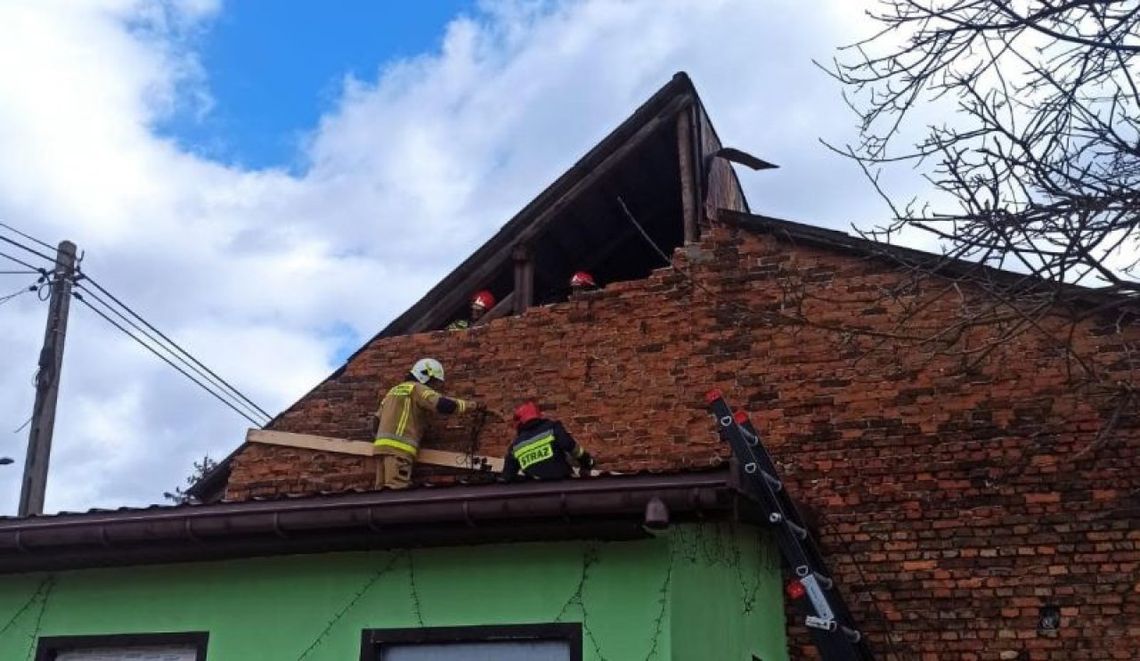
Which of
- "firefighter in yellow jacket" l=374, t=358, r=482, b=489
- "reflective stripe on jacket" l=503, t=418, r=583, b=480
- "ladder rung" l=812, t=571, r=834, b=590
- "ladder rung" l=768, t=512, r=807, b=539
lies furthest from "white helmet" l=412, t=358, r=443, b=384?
"ladder rung" l=812, t=571, r=834, b=590

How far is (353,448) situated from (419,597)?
3679 mm

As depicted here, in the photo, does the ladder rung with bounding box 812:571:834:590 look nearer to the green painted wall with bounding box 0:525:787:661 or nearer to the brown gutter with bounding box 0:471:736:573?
the green painted wall with bounding box 0:525:787:661

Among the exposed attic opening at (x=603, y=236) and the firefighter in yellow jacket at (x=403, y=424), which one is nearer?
the firefighter in yellow jacket at (x=403, y=424)

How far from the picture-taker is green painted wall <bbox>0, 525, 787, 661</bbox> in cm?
609

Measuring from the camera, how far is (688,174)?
1050cm

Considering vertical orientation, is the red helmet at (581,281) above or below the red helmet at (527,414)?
above

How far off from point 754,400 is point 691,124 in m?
3.10

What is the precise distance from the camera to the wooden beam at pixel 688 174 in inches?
397

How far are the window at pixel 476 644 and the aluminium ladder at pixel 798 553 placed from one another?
128 cm

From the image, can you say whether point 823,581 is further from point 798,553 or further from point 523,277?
point 523,277

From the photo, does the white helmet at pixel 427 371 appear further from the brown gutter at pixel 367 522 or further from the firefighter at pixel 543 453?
the brown gutter at pixel 367 522

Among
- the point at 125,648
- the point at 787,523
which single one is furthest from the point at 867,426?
the point at 125,648

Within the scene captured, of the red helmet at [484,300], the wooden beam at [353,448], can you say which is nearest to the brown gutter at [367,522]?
the wooden beam at [353,448]

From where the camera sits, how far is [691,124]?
10.7 metres
